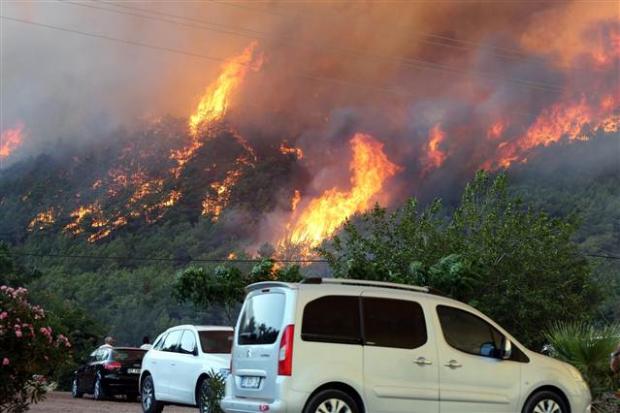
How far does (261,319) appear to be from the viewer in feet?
40.6

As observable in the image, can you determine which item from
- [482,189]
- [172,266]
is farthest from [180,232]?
[482,189]

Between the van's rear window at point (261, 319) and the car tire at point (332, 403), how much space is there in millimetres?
888

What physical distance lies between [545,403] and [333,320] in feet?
10.6

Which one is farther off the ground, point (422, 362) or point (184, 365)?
point (184, 365)

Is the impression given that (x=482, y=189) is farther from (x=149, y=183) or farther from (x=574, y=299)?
(x=149, y=183)

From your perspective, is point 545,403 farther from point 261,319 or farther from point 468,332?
point 261,319

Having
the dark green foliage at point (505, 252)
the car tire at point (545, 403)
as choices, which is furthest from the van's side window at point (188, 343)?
the dark green foliage at point (505, 252)

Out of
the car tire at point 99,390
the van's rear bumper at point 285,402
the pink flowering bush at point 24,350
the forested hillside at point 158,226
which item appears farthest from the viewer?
the forested hillside at point 158,226

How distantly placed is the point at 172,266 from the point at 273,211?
20.9m

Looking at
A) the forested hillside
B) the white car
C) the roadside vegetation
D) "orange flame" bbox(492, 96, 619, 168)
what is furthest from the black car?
"orange flame" bbox(492, 96, 619, 168)

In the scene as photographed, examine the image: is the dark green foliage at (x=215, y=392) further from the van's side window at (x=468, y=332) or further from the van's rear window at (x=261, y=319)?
the van's side window at (x=468, y=332)

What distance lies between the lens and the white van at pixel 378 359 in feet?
37.7

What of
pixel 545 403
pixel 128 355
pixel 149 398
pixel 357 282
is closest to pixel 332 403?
pixel 357 282

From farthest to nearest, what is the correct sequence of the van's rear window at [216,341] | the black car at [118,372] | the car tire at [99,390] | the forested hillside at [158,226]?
the forested hillside at [158,226]
the car tire at [99,390]
the black car at [118,372]
the van's rear window at [216,341]
